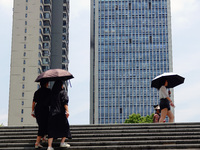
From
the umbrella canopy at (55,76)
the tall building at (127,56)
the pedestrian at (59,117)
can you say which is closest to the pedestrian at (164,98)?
the umbrella canopy at (55,76)

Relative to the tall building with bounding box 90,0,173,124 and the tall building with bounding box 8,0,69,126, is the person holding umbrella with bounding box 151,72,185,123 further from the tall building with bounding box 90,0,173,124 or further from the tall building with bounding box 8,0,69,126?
the tall building with bounding box 90,0,173,124

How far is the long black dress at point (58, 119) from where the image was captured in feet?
33.2

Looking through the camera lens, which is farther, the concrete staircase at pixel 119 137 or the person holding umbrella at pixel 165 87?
the person holding umbrella at pixel 165 87

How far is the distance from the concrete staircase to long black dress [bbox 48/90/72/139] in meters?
0.43

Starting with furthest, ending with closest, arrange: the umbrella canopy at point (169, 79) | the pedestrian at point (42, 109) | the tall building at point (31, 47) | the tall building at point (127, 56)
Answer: the tall building at point (127, 56), the tall building at point (31, 47), the umbrella canopy at point (169, 79), the pedestrian at point (42, 109)

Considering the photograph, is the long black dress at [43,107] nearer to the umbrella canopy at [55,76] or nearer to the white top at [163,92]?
the umbrella canopy at [55,76]

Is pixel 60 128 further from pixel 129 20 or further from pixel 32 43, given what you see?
pixel 129 20

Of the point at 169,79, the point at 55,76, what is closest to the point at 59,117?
the point at 55,76

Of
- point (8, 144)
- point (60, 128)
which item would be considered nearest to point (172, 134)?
point (60, 128)

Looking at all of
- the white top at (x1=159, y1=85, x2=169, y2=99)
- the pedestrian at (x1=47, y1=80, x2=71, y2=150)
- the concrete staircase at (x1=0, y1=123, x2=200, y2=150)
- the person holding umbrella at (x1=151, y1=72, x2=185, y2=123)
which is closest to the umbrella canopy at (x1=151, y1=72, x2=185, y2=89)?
the person holding umbrella at (x1=151, y1=72, x2=185, y2=123)

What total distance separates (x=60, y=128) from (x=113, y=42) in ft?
370

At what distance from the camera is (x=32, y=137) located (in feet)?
37.3

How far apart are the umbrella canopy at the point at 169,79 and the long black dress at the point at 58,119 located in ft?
13.4

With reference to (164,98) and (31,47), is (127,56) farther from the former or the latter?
(164,98)
